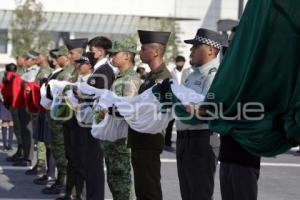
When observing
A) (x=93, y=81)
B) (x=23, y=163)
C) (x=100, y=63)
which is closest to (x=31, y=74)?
(x=23, y=163)

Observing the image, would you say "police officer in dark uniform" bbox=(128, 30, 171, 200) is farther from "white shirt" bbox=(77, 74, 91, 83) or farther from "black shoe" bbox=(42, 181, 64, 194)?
"black shoe" bbox=(42, 181, 64, 194)

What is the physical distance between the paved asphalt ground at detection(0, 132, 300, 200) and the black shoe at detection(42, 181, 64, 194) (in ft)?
0.35

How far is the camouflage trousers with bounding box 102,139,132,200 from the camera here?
23.6 feet

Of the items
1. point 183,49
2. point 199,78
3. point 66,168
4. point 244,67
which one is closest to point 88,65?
point 66,168

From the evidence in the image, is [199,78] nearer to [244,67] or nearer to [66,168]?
[244,67]

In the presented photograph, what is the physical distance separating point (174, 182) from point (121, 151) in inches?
150

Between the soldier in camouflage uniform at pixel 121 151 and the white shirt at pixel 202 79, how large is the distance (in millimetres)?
960

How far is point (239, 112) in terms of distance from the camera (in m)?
4.18

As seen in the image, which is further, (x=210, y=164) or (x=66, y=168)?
(x=66, y=168)

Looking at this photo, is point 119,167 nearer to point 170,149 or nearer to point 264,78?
point 264,78

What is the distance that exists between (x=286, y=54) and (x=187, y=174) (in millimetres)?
2442

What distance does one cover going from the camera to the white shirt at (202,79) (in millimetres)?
6101

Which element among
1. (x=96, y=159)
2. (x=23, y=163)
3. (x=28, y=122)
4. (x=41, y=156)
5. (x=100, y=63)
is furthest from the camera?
(x=28, y=122)

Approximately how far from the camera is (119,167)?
7.20 m
